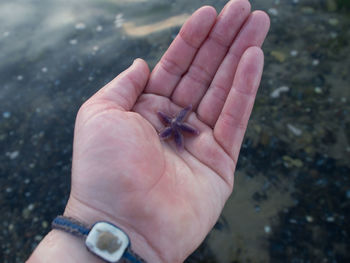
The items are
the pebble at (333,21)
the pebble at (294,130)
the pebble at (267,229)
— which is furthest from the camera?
the pebble at (333,21)

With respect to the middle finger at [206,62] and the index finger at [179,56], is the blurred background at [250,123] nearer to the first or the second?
the middle finger at [206,62]

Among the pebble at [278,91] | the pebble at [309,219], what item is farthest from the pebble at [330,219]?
the pebble at [278,91]

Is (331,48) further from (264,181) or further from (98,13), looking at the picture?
(98,13)

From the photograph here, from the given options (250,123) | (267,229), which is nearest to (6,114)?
(250,123)

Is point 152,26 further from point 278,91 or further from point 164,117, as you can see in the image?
point 164,117

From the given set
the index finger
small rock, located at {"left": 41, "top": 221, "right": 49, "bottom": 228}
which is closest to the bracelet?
the index finger

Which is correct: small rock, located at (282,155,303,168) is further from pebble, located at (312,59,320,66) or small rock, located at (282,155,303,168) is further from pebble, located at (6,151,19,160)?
pebble, located at (6,151,19,160)
